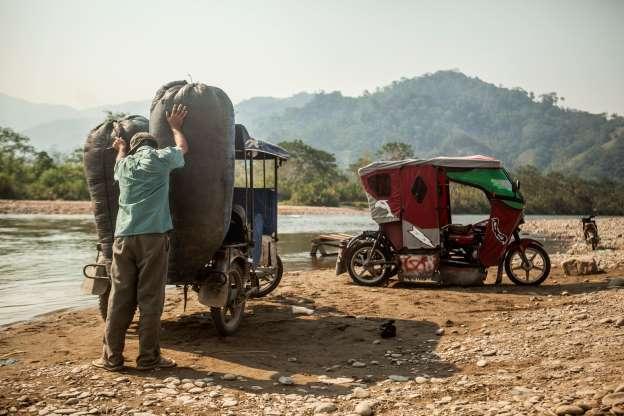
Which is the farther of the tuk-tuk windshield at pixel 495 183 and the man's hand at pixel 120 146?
the tuk-tuk windshield at pixel 495 183

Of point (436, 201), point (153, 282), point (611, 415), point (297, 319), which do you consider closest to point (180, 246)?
point (153, 282)

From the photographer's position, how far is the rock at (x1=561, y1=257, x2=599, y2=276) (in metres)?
11.5

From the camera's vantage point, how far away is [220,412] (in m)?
4.20

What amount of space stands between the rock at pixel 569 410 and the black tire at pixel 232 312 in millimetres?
3999

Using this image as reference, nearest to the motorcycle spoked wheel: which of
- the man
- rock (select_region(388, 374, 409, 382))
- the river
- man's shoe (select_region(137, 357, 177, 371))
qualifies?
the river

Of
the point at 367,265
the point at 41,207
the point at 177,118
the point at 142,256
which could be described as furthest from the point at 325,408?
the point at 41,207

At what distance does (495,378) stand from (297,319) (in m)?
3.74

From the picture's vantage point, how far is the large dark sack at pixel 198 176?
5934mm

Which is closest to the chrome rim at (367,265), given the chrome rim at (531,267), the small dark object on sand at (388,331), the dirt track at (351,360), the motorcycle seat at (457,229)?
the motorcycle seat at (457,229)

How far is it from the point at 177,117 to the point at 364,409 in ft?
12.0

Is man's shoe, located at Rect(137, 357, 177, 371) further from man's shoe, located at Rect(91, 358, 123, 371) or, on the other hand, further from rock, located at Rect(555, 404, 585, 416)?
rock, located at Rect(555, 404, 585, 416)

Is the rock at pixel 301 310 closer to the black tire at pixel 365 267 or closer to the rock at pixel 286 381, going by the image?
the black tire at pixel 365 267

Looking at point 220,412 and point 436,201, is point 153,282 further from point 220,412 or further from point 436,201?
point 436,201

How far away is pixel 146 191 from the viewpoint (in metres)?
5.22
